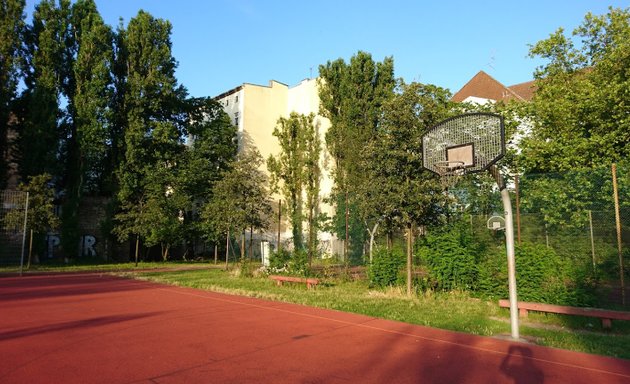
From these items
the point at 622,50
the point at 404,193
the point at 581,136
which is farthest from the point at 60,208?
the point at 622,50

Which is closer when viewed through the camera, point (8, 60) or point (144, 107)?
point (8, 60)

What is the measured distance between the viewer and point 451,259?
42.0 feet

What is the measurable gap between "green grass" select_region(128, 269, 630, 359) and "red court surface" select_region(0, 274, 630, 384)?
612 mm

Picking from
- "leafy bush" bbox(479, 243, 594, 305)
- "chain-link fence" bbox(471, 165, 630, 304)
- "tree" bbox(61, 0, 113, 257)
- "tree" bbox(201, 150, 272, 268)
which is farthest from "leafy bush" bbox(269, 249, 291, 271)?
"tree" bbox(61, 0, 113, 257)

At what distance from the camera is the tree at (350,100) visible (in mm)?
35469

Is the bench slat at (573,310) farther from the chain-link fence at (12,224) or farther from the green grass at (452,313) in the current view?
the chain-link fence at (12,224)

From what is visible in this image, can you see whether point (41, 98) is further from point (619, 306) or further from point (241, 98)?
point (619, 306)

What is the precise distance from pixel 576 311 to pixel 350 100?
96.6 feet

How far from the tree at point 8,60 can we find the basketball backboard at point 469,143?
101ft

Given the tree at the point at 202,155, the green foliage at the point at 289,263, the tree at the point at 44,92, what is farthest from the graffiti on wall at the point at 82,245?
the green foliage at the point at 289,263

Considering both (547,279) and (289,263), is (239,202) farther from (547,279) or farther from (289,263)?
(547,279)

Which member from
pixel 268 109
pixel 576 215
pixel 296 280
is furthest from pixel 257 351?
pixel 268 109

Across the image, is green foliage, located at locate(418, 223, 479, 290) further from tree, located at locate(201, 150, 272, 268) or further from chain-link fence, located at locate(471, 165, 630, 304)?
tree, located at locate(201, 150, 272, 268)

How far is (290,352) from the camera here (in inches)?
275
